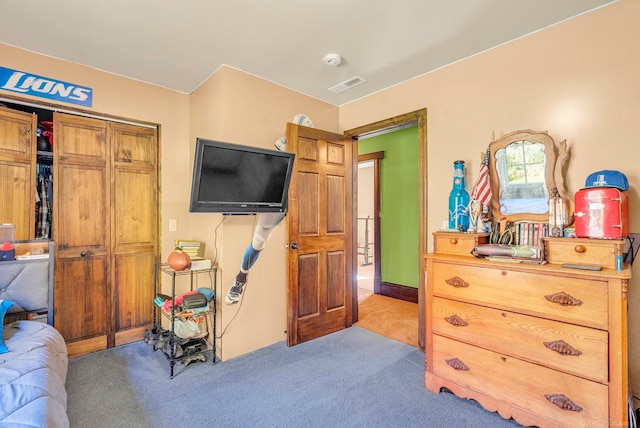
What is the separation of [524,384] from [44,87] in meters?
4.26

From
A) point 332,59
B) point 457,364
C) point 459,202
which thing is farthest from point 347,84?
point 457,364

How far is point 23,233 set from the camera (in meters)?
2.58

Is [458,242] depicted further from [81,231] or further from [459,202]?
[81,231]

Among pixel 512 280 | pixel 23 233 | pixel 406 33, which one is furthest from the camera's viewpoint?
pixel 23 233

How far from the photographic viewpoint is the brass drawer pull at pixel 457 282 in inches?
84.2

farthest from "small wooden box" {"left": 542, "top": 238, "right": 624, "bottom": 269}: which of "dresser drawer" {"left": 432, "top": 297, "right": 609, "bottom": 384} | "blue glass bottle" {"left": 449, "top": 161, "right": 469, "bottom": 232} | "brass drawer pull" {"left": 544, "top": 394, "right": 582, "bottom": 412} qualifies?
"brass drawer pull" {"left": 544, "top": 394, "right": 582, "bottom": 412}

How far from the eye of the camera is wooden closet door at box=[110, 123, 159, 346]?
304 centimetres

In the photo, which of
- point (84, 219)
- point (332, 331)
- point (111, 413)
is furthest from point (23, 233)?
point (332, 331)

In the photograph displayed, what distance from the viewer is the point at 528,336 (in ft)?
6.06

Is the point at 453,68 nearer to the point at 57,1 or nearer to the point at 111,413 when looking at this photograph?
the point at 57,1

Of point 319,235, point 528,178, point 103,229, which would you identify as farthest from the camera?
point 319,235

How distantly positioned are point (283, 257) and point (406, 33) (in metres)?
2.27

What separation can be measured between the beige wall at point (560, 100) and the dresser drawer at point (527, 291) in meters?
0.61

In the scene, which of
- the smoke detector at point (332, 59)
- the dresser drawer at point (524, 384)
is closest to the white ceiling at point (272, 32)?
the smoke detector at point (332, 59)
